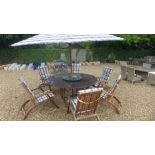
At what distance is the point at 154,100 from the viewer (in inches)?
335

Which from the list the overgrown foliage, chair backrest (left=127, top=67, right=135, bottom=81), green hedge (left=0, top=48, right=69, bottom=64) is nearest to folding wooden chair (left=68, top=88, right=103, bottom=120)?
chair backrest (left=127, top=67, right=135, bottom=81)

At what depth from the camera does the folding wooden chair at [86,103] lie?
590cm

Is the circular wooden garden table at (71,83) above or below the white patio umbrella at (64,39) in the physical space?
below

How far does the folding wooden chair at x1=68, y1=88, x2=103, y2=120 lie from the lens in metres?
5.90

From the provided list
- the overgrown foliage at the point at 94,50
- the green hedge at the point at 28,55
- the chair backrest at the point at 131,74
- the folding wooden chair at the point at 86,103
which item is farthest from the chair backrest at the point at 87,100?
the green hedge at the point at 28,55

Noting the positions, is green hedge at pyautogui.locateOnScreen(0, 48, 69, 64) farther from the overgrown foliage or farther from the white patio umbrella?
the white patio umbrella

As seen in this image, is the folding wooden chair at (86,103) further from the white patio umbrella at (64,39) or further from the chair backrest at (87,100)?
the white patio umbrella at (64,39)

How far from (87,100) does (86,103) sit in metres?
0.10

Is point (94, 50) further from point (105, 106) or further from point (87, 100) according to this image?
point (87, 100)

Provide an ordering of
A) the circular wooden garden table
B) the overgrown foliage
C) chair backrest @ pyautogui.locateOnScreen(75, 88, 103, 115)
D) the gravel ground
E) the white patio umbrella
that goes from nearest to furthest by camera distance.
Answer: chair backrest @ pyautogui.locateOnScreen(75, 88, 103, 115) < the white patio umbrella < the gravel ground < the circular wooden garden table < the overgrown foliage

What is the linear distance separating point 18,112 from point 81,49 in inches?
487

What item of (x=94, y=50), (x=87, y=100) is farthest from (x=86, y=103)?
(x=94, y=50)

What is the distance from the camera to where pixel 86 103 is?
6074mm

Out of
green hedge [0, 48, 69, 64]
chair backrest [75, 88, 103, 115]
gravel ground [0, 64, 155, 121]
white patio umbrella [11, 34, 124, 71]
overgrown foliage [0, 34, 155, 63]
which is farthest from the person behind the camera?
green hedge [0, 48, 69, 64]
